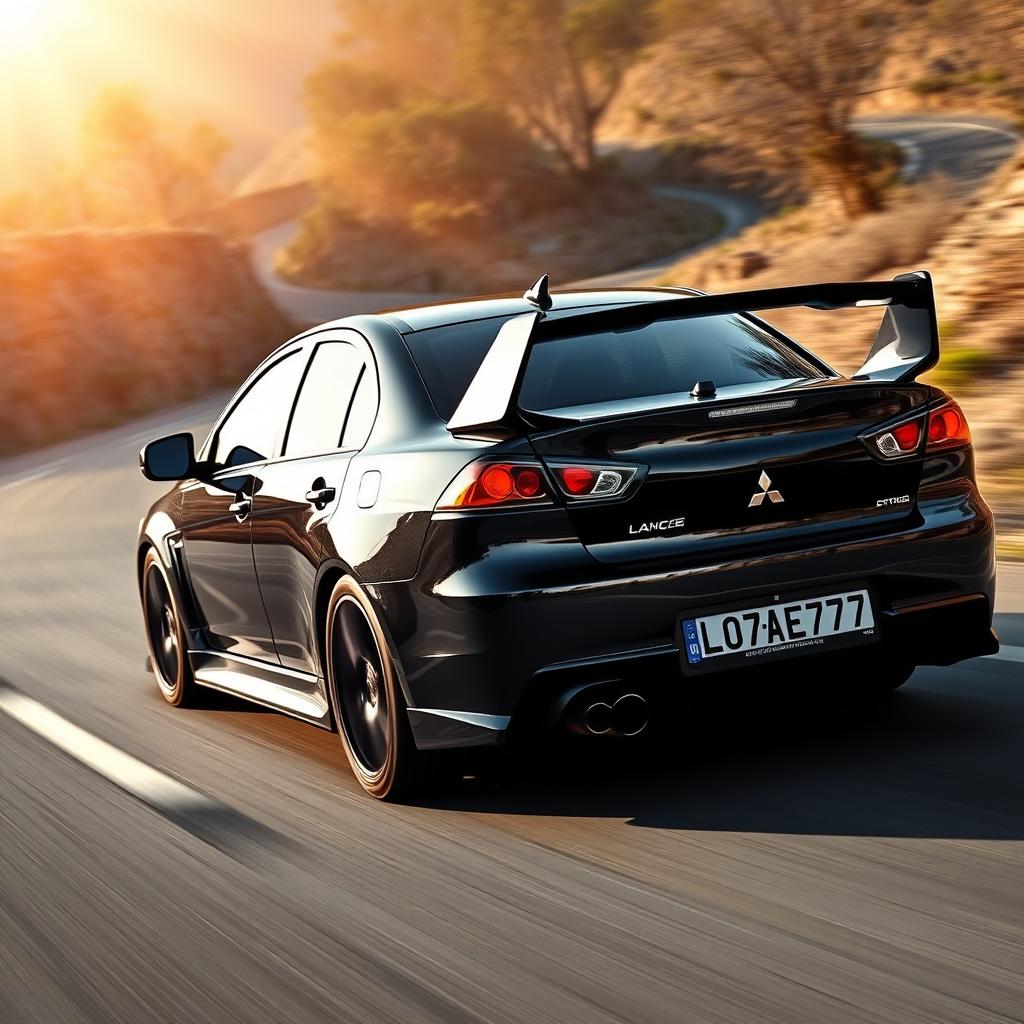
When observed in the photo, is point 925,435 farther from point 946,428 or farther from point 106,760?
Result: point 106,760

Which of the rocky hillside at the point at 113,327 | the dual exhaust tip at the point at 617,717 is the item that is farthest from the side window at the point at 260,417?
the rocky hillside at the point at 113,327

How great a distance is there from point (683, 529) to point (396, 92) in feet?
279

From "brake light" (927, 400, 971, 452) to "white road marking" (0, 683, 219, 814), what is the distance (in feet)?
7.75

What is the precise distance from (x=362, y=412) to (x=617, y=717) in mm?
1310

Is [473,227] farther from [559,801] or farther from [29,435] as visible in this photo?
[559,801]

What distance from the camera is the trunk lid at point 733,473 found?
4.45m

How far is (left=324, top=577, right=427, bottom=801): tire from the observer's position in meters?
4.78

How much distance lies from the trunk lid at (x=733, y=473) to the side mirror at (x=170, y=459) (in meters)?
2.16

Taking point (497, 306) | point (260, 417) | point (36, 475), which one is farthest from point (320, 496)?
point (36, 475)

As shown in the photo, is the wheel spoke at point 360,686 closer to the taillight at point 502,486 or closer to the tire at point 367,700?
the tire at point 367,700

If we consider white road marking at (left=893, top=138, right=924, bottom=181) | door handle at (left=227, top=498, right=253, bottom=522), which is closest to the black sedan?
door handle at (left=227, top=498, right=253, bottom=522)

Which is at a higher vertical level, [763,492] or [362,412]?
[362,412]

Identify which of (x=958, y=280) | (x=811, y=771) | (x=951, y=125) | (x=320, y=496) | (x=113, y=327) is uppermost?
(x=320, y=496)

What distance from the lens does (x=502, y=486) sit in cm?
446
